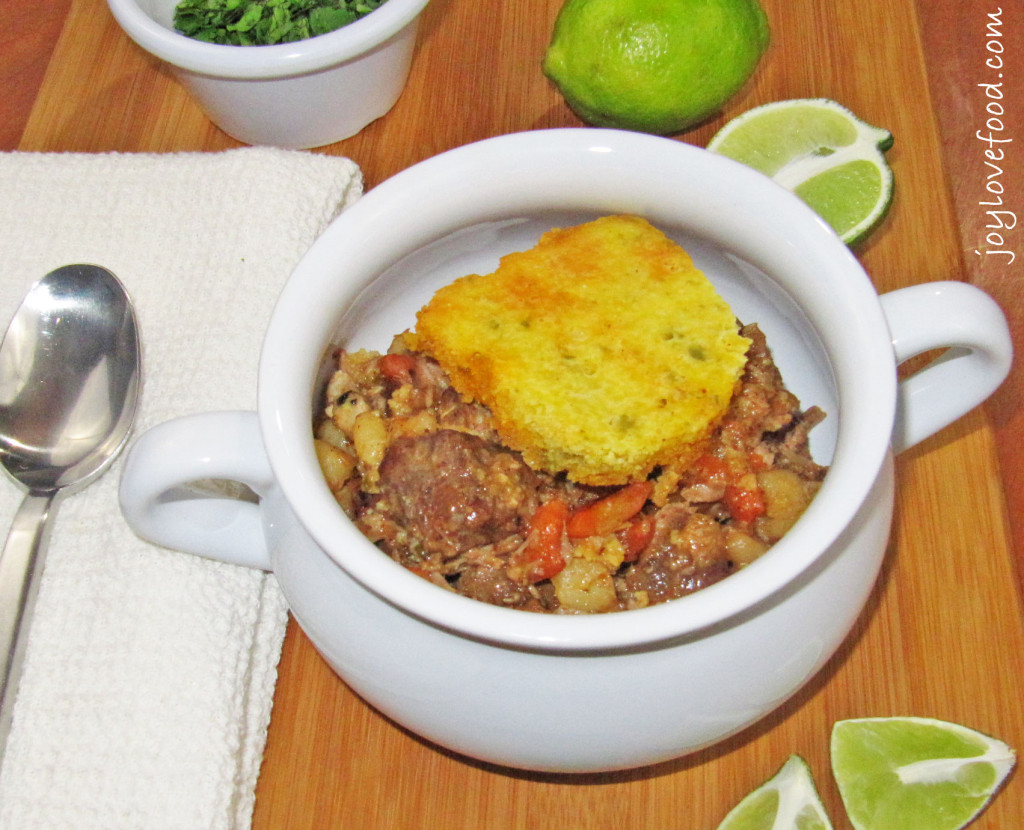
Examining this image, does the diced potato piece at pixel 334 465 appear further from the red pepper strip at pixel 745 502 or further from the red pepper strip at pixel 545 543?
the red pepper strip at pixel 745 502

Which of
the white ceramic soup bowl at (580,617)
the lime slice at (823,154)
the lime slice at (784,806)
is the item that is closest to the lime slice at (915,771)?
the lime slice at (784,806)

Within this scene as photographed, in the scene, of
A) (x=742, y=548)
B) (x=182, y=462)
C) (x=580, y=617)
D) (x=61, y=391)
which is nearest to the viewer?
(x=580, y=617)

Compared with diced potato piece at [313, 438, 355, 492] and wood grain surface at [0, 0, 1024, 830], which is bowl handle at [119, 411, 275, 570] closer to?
diced potato piece at [313, 438, 355, 492]

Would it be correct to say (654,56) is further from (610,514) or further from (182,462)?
(182,462)

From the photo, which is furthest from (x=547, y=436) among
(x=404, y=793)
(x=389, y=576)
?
(x=404, y=793)

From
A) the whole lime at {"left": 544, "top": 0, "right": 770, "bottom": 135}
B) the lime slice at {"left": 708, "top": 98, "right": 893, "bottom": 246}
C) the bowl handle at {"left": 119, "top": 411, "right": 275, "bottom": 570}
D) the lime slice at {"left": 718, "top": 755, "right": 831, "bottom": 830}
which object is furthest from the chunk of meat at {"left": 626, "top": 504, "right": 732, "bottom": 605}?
the whole lime at {"left": 544, "top": 0, "right": 770, "bottom": 135}

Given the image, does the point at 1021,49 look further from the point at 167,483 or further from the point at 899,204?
the point at 167,483

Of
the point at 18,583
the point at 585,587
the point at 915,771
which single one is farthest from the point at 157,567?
the point at 915,771
